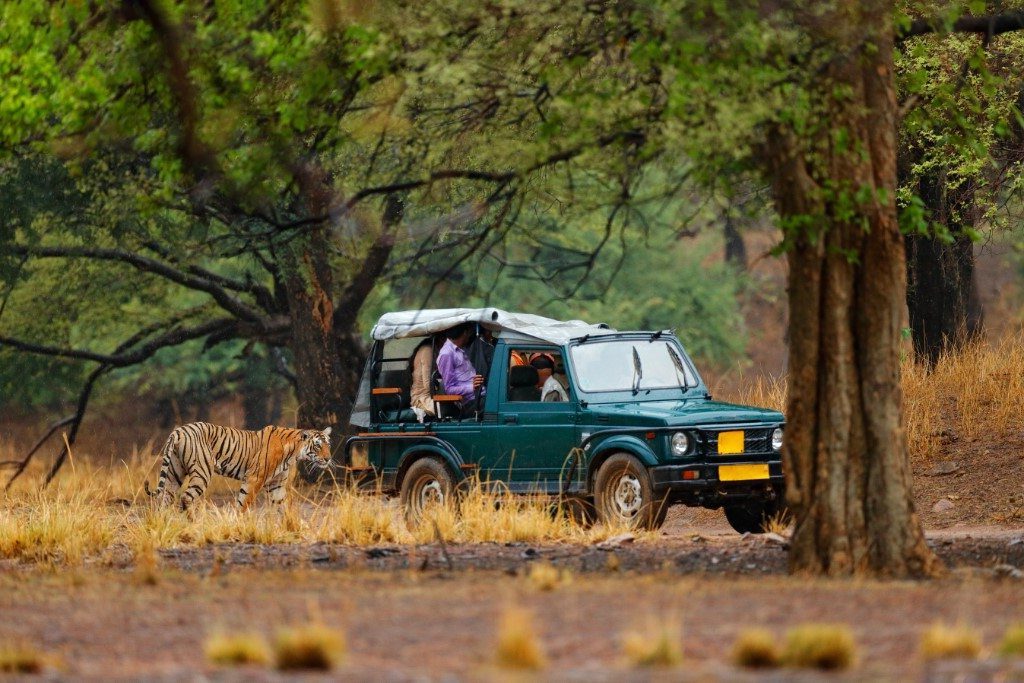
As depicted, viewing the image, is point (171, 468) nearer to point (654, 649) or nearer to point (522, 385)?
point (522, 385)

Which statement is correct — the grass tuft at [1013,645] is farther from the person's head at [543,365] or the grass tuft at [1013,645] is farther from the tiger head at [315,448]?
the tiger head at [315,448]

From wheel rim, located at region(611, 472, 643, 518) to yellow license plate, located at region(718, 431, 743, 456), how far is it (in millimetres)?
780

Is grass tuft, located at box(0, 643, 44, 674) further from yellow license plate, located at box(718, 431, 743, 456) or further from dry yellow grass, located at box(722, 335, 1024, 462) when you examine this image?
dry yellow grass, located at box(722, 335, 1024, 462)

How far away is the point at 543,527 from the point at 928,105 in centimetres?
472

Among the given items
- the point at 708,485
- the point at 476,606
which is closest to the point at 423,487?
the point at 708,485

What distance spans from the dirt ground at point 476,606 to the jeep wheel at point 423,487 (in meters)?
3.00

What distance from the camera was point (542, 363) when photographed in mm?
17438

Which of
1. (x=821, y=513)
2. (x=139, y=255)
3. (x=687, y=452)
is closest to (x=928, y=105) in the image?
(x=687, y=452)

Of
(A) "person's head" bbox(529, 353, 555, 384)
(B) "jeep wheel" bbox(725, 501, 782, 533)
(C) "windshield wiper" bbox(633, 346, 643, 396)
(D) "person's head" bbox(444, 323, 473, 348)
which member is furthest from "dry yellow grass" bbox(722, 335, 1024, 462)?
(D) "person's head" bbox(444, 323, 473, 348)

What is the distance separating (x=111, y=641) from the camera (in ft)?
28.3

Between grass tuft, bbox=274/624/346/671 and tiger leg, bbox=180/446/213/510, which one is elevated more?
tiger leg, bbox=180/446/213/510

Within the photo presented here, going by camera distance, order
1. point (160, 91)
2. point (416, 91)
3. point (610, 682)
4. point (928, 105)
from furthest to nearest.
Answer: point (928, 105)
point (160, 91)
point (416, 91)
point (610, 682)

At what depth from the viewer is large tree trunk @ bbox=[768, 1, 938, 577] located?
1153 centimetres

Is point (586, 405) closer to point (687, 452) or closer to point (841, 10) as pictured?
point (687, 452)
